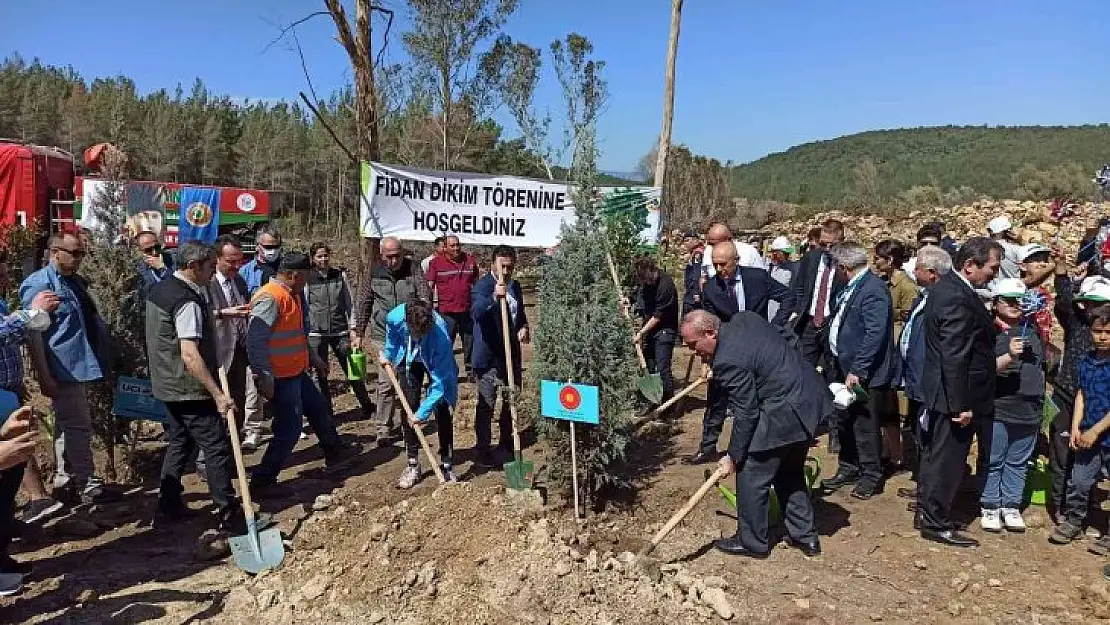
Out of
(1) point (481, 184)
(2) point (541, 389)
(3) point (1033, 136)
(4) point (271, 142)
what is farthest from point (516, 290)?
(3) point (1033, 136)

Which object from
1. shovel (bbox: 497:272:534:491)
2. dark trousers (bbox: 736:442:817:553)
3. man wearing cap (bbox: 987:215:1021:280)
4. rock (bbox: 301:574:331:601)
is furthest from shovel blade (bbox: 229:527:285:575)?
man wearing cap (bbox: 987:215:1021:280)

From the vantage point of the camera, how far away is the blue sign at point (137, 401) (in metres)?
4.85

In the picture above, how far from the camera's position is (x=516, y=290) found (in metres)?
6.21

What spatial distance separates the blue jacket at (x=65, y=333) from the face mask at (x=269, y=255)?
178 centimetres

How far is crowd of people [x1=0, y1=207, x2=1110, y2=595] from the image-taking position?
4258mm

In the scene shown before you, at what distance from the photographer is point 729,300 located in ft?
19.7

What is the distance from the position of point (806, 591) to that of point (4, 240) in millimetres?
11227

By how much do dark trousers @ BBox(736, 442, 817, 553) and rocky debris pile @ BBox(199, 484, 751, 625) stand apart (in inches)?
19.5

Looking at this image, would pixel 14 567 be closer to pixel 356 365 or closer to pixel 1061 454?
pixel 356 365

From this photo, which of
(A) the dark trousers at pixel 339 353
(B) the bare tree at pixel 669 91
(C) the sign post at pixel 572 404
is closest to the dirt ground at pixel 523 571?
(C) the sign post at pixel 572 404

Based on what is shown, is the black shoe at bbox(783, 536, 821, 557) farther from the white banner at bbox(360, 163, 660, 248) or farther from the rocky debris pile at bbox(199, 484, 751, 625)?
the white banner at bbox(360, 163, 660, 248)

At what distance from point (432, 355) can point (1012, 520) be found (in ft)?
13.4

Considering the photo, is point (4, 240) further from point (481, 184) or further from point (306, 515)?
point (306, 515)

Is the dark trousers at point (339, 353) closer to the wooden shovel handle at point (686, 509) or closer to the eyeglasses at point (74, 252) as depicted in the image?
the eyeglasses at point (74, 252)
